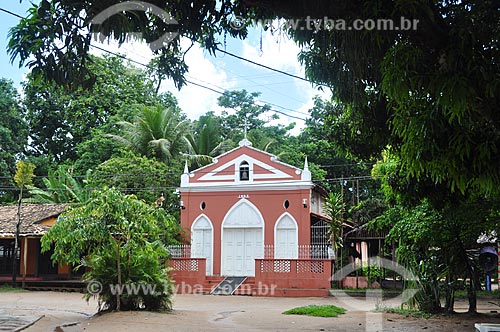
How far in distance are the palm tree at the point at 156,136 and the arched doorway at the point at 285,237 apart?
8.25 metres

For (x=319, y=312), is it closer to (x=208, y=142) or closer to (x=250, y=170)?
(x=250, y=170)

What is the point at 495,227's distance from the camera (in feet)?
37.7

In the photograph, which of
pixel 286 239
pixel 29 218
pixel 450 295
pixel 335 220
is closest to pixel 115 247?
pixel 450 295

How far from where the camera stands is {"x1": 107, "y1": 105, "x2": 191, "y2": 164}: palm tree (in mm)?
28844

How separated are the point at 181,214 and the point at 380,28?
64.7 ft

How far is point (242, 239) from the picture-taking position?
23.7m

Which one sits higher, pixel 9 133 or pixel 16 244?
pixel 9 133

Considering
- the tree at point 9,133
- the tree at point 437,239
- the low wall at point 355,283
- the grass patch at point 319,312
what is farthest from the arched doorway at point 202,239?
the tree at point 9,133

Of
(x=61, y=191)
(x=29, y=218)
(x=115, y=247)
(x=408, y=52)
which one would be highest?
(x=61, y=191)

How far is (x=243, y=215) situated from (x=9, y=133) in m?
15.1

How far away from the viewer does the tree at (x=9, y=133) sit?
3062 centimetres

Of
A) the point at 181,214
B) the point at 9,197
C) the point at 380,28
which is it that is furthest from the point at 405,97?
the point at 9,197

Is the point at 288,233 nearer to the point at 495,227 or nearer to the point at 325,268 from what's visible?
the point at 325,268

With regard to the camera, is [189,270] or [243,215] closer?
[189,270]
